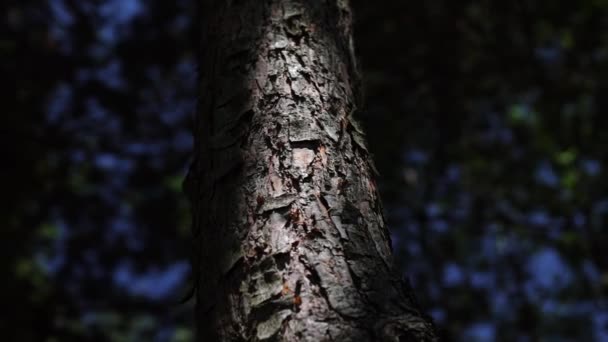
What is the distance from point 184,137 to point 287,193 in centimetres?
661

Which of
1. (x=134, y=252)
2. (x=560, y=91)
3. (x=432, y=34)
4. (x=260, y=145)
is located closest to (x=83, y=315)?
(x=134, y=252)

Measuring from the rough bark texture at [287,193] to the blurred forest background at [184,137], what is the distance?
435 centimetres

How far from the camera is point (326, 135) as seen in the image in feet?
5.39

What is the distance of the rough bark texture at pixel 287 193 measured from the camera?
131 centimetres

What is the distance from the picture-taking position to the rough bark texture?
4.29ft

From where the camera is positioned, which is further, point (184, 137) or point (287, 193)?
point (184, 137)

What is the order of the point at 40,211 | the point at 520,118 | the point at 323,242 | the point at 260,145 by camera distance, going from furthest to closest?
the point at 520,118
the point at 40,211
the point at 260,145
the point at 323,242

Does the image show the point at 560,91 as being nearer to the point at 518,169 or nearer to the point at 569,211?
the point at 569,211

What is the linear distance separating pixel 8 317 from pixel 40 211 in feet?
4.74

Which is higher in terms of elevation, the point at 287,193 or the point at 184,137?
the point at 184,137

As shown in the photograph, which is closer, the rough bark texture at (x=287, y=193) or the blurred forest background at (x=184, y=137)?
the rough bark texture at (x=287, y=193)

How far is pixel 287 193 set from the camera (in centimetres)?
151

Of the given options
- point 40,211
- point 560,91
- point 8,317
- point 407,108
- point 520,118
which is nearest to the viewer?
point 8,317

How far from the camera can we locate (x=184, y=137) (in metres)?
7.93
